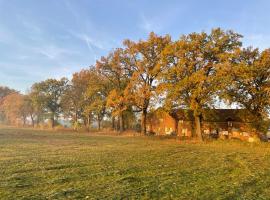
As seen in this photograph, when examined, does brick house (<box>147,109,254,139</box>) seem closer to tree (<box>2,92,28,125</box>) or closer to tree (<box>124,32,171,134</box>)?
tree (<box>124,32,171,134</box>)

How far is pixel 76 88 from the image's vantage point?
274 feet

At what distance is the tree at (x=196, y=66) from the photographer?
42.4 m

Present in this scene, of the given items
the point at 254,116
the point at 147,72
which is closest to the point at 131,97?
the point at 147,72

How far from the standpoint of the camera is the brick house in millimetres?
50581

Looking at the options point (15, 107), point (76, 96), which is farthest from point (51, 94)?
point (15, 107)

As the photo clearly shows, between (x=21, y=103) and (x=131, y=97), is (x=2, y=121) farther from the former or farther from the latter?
(x=131, y=97)

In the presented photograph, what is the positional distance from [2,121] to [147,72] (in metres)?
100

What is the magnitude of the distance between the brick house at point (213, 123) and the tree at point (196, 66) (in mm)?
3163

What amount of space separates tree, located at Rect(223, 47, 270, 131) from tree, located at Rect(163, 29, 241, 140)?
1.91m

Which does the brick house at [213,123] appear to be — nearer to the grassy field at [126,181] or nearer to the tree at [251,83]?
the tree at [251,83]

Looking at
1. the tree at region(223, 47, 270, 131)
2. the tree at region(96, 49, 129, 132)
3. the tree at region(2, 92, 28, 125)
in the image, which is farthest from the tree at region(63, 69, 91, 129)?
the tree at region(223, 47, 270, 131)

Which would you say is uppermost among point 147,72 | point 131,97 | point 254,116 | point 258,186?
point 147,72

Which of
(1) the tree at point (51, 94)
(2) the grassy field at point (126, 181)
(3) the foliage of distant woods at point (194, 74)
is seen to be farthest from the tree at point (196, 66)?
(1) the tree at point (51, 94)

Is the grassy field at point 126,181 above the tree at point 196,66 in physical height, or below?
below
